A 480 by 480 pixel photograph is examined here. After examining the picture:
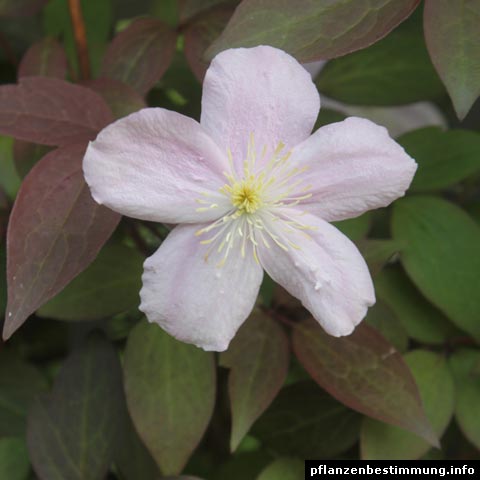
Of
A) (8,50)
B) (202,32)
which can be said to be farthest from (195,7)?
(8,50)

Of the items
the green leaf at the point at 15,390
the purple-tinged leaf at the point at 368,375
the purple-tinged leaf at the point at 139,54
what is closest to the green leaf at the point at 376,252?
the purple-tinged leaf at the point at 368,375

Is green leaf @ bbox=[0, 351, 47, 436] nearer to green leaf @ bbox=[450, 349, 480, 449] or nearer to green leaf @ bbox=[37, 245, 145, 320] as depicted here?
green leaf @ bbox=[37, 245, 145, 320]

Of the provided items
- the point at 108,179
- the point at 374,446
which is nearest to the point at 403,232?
the point at 374,446

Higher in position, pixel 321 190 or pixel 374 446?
pixel 321 190

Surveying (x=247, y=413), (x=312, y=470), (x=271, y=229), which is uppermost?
(x=271, y=229)

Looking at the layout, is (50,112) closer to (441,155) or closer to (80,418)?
(80,418)

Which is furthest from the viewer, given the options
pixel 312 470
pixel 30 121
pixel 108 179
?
pixel 312 470

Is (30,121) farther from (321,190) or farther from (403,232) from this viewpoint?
(403,232)
